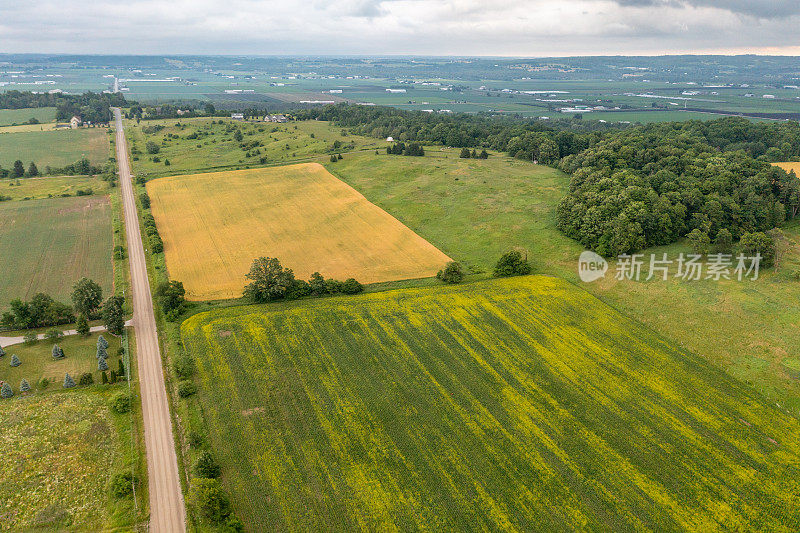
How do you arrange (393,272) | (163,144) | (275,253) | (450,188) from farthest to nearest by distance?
(163,144)
(450,188)
(275,253)
(393,272)

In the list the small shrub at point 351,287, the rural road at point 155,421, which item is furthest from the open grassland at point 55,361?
the small shrub at point 351,287

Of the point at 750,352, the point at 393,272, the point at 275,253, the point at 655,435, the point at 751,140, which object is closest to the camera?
the point at 655,435

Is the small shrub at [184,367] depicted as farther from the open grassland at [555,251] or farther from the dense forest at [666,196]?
the dense forest at [666,196]

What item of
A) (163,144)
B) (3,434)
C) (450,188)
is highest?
(163,144)

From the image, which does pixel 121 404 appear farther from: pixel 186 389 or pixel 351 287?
pixel 351 287

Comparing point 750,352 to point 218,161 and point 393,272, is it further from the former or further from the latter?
point 218,161

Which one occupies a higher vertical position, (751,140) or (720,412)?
(751,140)

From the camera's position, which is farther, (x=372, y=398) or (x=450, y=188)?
(x=450, y=188)

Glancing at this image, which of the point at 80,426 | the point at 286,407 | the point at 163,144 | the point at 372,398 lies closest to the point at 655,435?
the point at 372,398
